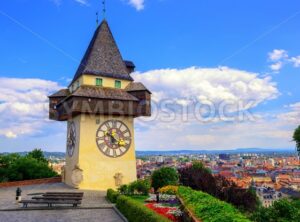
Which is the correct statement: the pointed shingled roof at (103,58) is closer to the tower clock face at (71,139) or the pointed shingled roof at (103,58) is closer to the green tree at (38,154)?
the tower clock face at (71,139)

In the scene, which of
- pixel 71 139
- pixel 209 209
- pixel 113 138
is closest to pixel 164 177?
pixel 113 138

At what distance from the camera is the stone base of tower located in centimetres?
2150

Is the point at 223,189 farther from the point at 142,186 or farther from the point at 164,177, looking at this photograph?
the point at 142,186

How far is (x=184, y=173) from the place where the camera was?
1827 centimetres

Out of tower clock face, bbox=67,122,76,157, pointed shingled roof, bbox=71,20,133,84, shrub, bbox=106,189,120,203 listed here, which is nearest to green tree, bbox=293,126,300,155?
pointed shingled roof, bbox=71,20,133,84

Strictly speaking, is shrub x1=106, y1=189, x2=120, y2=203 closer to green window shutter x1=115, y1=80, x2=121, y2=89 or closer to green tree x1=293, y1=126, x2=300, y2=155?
green window shutter x1=115, y1=80, x2=121, y2=89

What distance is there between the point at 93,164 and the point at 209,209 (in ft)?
45.3

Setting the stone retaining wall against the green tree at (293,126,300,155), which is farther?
the green tree at (293,126,300,155)

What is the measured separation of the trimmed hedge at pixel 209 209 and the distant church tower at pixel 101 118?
36.8 feet

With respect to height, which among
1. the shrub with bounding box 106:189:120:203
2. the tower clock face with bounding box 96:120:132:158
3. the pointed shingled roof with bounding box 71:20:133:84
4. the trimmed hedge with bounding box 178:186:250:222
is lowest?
the shrub with bounding box 106:189:120:203

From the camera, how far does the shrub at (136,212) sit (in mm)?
9656

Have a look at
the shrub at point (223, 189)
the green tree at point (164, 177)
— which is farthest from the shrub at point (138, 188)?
the shrub at point (223, 189)

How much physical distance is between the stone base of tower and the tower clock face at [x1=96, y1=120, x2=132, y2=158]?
27 cm

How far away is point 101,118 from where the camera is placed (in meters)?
22.4
